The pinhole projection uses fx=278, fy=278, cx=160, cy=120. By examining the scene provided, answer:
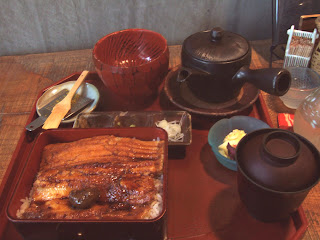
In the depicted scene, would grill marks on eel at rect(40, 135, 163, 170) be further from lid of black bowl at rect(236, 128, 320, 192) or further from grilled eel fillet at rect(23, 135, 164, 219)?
lid of black bowl at rect(236, 128, 320, 192)

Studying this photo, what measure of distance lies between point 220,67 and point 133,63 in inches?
22.3

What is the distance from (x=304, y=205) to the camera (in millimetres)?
1032

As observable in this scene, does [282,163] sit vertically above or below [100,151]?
above

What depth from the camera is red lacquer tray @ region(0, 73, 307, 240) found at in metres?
0.94

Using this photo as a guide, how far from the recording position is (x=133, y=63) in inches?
61.7

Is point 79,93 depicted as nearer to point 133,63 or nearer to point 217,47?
point 133,63

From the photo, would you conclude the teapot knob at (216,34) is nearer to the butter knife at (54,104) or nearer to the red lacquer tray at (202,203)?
the red lacquer tray at (202,203)

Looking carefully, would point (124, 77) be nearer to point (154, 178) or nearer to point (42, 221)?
point (154, 178)

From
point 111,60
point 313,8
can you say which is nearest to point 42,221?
point 111,60

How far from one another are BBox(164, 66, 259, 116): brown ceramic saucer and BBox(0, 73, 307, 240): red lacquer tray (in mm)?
95

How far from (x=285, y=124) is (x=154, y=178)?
0.72 metres

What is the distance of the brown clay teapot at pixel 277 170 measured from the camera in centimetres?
76

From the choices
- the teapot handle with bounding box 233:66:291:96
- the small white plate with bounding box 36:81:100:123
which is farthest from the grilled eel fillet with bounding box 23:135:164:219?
the teapot handle with bounding box 233:66:291:96

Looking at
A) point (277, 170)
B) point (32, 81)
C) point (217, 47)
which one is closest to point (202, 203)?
point (277, 170)
